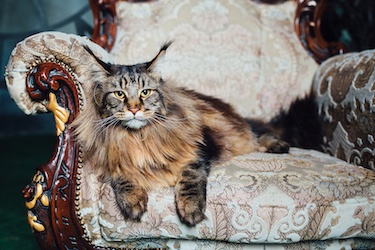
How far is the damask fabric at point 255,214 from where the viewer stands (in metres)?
0.86

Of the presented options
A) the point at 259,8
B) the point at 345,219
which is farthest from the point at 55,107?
the point at 259,8

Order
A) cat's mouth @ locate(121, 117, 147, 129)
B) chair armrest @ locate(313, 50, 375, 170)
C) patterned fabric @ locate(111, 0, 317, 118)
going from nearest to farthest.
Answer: cat's mouth @ locate(121, 117, 147, 129) < chair armrest @ locate(313, 50, 375, 170) < patterned fabric @ locate(111, 0, 317, 118)

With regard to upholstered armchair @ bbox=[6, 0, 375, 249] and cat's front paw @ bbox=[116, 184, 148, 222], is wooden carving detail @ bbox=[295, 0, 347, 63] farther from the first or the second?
cat's front paw @ bbox=[116, 184, 148, 222]

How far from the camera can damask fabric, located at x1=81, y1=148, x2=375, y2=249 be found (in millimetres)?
860

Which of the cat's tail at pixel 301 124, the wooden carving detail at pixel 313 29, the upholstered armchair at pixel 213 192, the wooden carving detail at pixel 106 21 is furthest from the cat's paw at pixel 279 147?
the wooden carving detail at pixel 106 21

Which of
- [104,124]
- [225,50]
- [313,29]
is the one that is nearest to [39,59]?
[104,124]

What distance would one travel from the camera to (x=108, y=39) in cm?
167

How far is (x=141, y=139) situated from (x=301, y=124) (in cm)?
100

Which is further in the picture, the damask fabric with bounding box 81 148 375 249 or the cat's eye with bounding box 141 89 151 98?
the cat's eye with bounding box 141 89 151 98

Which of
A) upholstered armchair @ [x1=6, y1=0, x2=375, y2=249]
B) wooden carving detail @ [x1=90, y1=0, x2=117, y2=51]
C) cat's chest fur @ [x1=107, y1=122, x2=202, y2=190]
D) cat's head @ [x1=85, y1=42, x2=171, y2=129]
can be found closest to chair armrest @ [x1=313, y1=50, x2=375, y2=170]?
upholstered armchair @ [x1=6, y1=0, x2=375, y2=249]

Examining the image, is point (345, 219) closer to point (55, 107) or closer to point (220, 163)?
point (220, 163)

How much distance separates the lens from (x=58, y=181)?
3.06 ft

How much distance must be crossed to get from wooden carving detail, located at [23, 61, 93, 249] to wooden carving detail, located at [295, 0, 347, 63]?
154cm

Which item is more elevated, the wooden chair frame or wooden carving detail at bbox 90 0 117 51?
wooden carving detail at bbox 90 0 117 51
